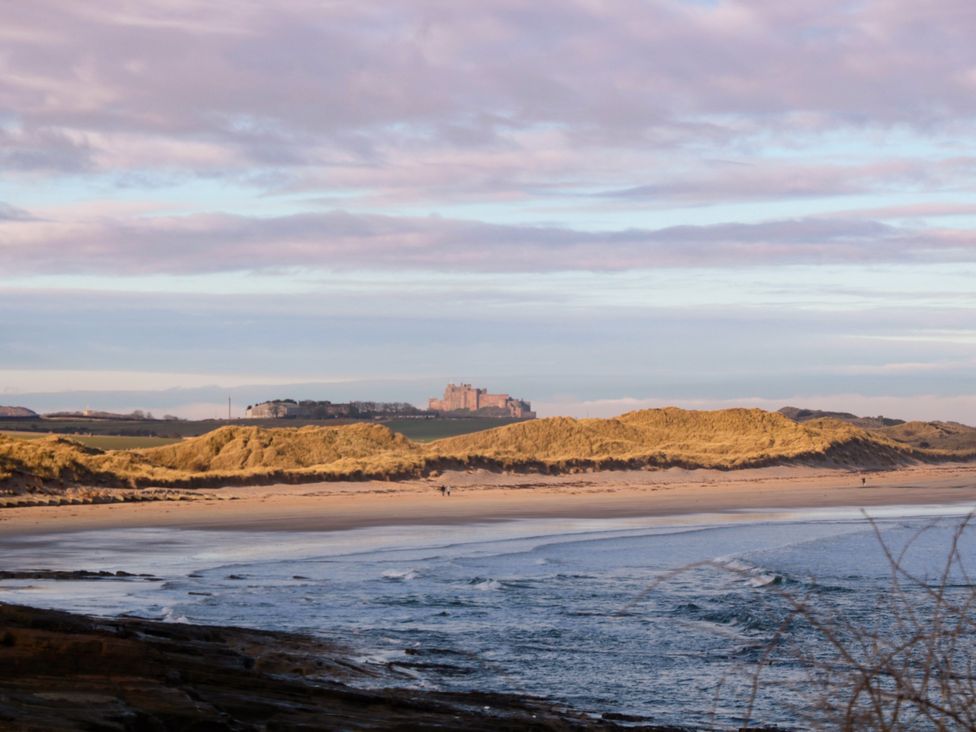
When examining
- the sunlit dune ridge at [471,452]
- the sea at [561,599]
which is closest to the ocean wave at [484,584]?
the sea at [561,599]

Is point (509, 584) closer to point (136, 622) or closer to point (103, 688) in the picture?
point (136, 622)

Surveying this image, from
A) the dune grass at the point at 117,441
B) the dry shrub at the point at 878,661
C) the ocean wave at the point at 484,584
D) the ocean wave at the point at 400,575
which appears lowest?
the ocean wave at the point at 400,575

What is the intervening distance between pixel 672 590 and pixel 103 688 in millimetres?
13380

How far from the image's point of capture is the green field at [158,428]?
264 feet

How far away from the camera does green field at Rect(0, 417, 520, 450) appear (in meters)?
80.4

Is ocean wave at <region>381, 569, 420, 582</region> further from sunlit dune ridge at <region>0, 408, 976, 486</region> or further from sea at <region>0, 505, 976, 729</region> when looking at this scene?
sunlit dune ridge at <region>0, 408, 976, 486</region>

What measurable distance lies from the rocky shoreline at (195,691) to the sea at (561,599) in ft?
3.79

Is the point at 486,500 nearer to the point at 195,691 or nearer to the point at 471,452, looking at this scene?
the point at 471,452

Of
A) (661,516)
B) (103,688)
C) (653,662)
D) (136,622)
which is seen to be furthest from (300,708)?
(661,516)

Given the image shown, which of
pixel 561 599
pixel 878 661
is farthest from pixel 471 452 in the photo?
pixel 878 661

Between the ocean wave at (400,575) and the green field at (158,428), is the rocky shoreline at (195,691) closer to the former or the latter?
the ocean wave at (400,575)

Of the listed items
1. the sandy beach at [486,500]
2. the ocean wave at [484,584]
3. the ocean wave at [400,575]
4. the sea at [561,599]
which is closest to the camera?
the sea at [561,599]

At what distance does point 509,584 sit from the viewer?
64.5 ft

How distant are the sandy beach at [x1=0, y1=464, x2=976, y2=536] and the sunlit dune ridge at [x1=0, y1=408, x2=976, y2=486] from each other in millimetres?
1484
